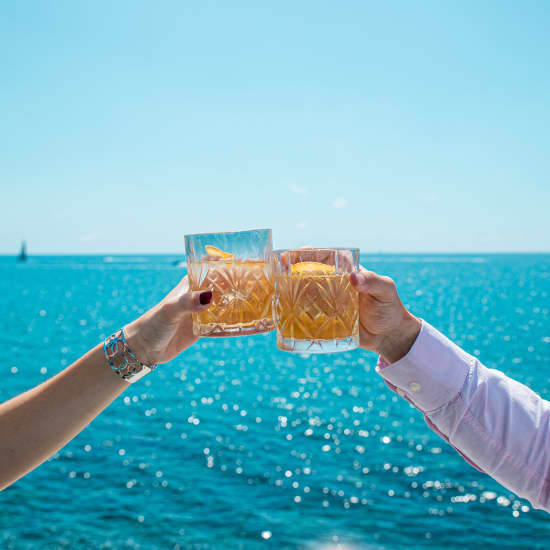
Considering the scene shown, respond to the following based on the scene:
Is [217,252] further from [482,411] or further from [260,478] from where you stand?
[260,478]

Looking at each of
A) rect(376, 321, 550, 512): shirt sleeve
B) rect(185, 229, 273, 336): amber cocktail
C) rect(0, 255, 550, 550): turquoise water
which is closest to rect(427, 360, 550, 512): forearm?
rect(376, 321, 550, 512): shirt sleeve

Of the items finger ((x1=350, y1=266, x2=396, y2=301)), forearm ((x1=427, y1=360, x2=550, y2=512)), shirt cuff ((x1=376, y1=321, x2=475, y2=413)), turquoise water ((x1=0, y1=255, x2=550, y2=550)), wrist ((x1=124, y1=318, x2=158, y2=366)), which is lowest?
turquoise water ((x1=0, y1=255, x2=550, y2=550))

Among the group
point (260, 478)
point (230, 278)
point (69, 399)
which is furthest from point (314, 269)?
point (260, 478)

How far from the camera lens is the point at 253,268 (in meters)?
2.22

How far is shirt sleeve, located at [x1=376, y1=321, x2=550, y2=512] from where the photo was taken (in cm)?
208

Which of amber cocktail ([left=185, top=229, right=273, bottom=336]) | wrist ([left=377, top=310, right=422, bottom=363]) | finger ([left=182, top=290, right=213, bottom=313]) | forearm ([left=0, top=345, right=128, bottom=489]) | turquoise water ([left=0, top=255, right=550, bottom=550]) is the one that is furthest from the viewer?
turquoise water ([left=0, top=255, right=550, bottom=550])

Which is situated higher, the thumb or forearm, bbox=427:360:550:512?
the thumb

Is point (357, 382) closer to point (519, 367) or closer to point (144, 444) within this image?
point (519, 367)

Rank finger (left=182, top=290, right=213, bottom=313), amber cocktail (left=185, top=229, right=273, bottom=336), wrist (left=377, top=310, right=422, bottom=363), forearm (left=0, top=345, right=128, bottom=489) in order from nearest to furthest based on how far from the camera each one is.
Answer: forearm (left=0, top=345, right=128, bottom=489) → finger (left=182, top=290, right=213, bottom=313) → amber cocktail (left=185, top=229, right=273, bottom=336) → wrist (left=377, top=310, right=422, bottom=363)

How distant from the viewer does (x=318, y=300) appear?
2164mm

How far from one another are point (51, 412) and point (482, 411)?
1.67 meters

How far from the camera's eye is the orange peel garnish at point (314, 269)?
2.15 m

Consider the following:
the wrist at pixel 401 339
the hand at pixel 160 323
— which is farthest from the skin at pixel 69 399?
the wrist at pixel 401 339

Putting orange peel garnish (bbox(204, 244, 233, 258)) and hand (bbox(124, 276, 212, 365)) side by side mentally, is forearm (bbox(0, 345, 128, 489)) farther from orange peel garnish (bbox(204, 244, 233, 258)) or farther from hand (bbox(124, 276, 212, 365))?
orange peel garnish (bbox(204, 244, 233, 258))
